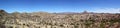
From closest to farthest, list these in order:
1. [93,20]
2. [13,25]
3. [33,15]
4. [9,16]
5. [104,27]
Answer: [104,27] → [93,20] → [13,25] → [33,15] → [9,16]

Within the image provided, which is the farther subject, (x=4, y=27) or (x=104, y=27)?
(x=4, y=27)

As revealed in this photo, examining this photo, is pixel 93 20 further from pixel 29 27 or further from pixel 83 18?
pixel 29 27

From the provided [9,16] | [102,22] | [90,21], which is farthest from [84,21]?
[9,16]

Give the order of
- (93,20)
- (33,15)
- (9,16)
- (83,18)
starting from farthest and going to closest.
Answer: (9,16)
(33,15)
(83,18)
(93,20)

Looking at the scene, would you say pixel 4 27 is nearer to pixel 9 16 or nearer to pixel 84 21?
pixel 9 16

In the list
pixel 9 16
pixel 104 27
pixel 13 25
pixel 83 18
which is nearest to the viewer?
pixel 104 27

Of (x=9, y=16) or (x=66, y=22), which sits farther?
(x=9, y=16)

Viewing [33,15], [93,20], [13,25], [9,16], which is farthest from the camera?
[9,16]

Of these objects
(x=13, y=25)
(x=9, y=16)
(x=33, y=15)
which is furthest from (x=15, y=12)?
(x=13, y=25)
